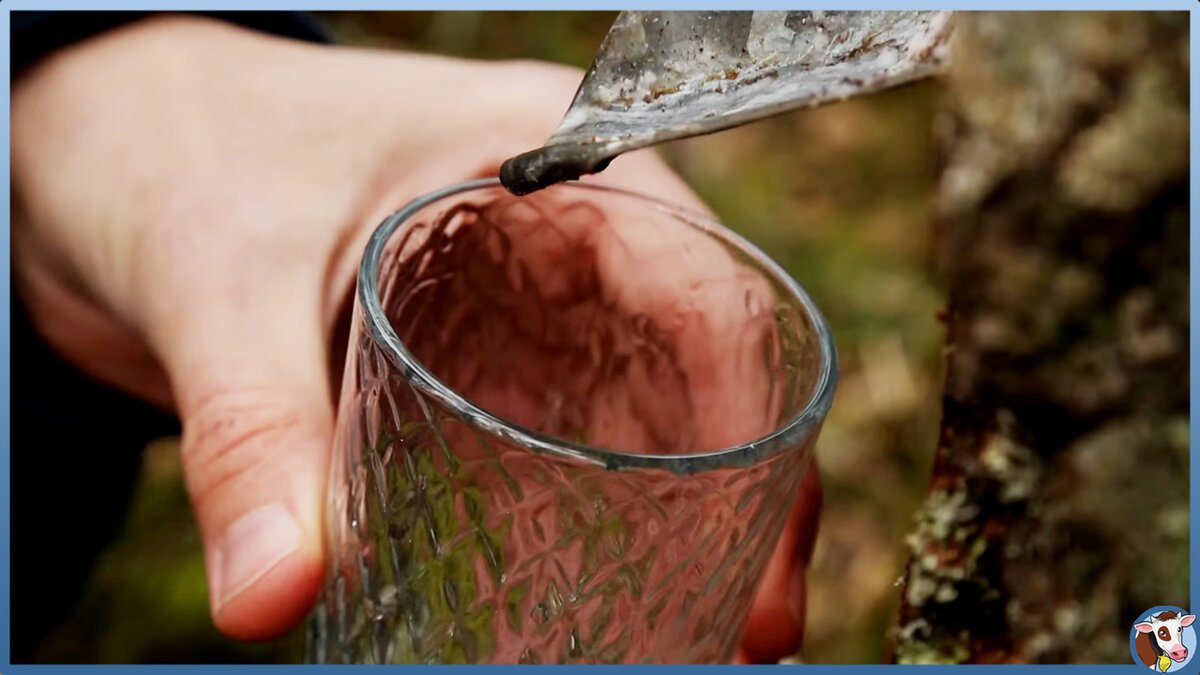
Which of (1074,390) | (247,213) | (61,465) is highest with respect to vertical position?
(247,213)

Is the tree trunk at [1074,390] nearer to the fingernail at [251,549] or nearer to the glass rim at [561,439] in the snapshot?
the glass rim at [561,439]

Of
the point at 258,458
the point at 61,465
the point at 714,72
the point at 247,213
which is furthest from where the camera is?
the point at 61,465

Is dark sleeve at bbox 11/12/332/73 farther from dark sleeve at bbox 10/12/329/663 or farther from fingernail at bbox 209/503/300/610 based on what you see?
fingernail at bbox 209/503/300/610

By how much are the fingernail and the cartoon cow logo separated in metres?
0.40

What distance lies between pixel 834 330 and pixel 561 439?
1.70 ft

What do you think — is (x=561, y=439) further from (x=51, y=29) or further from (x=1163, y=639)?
(x=51, y=29)

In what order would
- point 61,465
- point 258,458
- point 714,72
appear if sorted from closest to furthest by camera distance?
1. point 714,72
2. point 258,458
3. point 61,465

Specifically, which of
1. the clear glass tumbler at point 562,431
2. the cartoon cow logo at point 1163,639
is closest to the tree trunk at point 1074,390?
the cartoon cow logo at point 1163,639

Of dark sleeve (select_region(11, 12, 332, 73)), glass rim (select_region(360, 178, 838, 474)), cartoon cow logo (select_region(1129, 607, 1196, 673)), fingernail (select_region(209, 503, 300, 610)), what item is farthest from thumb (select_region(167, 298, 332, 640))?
cartoon cow logo (select_region(1129, 607, 1196, 673))

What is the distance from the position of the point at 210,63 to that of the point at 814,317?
42 cm

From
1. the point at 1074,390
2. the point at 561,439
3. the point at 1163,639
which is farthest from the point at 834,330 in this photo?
the point at 561,439

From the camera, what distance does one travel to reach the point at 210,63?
25.9 inches

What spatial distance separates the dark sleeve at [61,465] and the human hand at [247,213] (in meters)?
0.04

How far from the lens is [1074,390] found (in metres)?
0.60
